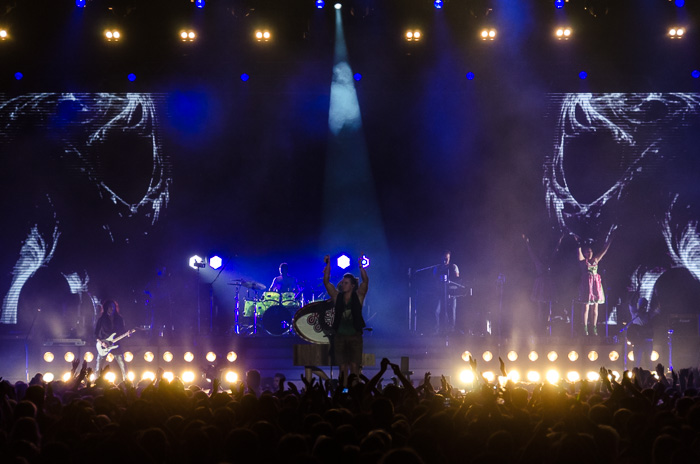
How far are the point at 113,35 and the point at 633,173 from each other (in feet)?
35.4

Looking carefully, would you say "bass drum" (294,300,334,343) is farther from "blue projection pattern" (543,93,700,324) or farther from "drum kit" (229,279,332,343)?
"blue projection pattern" (543,93,700,324)

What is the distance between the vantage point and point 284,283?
595 inches

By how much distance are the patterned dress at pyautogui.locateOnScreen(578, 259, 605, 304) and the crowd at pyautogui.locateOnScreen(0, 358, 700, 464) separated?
366 inches

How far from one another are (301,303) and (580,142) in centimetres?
667

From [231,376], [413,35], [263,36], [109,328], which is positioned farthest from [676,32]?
[109,328]

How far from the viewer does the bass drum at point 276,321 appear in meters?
13.8

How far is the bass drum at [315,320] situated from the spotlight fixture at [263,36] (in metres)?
6.36

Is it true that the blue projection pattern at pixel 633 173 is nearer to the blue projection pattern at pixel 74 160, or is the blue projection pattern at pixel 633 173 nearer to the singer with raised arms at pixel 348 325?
the singer with raised arms at pixel 348 325

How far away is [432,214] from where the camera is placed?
15.9 m

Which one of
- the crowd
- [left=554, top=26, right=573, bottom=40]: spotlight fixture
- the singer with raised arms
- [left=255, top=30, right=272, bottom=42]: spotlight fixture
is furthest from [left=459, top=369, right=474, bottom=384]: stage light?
the crowd

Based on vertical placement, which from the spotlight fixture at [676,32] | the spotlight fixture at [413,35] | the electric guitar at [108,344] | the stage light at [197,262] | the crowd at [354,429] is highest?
the spotlight fixture at [413,35]

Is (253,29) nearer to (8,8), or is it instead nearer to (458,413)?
(8,8)

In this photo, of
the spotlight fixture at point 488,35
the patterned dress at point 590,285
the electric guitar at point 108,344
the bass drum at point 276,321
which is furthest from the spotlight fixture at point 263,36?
the patterned dress at point 590,285

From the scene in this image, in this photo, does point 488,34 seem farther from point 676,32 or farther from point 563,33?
point 676,32
